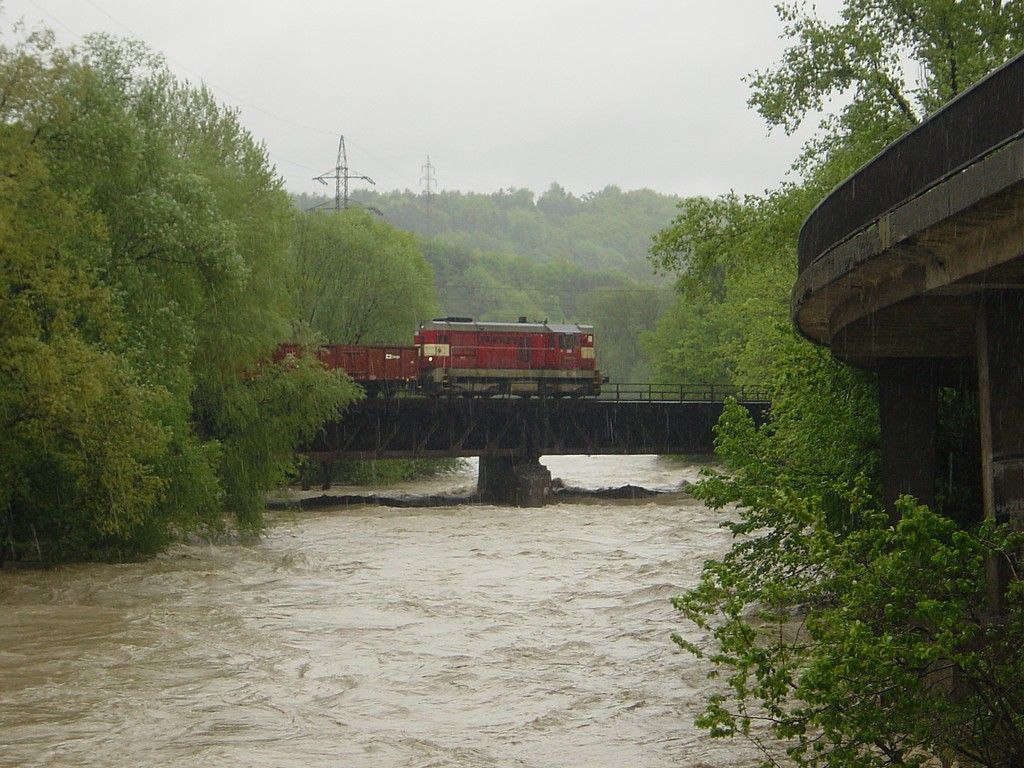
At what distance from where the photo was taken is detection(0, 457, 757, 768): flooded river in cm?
1337

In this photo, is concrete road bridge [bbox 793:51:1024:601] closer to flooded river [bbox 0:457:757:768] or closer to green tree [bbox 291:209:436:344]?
flooded river [bbox 0:457:757:768]

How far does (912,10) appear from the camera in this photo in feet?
85.1

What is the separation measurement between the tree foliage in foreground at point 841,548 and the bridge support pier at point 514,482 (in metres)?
20.6

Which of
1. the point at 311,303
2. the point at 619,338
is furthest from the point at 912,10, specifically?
the point at 619,338

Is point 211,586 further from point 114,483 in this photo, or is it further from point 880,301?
point 880,301

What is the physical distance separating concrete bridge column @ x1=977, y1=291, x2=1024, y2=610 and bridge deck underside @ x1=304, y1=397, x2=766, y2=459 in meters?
40.3

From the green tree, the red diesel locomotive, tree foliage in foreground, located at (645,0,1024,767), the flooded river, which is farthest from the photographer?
the green tree

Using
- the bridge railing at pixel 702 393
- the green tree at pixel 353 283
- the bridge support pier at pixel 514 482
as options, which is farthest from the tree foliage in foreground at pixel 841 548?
the green tree at pixel 353 283

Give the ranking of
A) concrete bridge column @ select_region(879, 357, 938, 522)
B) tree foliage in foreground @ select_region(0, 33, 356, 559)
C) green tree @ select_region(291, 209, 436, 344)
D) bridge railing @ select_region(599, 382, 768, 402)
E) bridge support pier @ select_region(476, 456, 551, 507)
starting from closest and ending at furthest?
1. concrete bridge column @ select_region(879, 357, 938, 522)
2. tree foliage in foreground @ select_region(0, 33, 356, 559)
3. bridge railing @ select_region(599, 382, 768, 402)
4. bridge support pier @ select_region(476, 456, 551, 507)
5. green tree @ select_region(291, 209, 436, 344)

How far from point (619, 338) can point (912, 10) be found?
312 feet

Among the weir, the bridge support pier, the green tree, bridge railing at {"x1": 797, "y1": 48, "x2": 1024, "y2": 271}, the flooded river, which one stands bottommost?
the flooded river

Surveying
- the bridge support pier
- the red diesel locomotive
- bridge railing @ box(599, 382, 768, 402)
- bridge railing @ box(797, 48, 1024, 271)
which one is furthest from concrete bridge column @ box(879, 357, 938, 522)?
the red diesel locomotive

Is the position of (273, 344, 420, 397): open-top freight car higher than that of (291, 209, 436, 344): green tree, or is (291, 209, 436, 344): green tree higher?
(291, 209, 436, 344): green tree

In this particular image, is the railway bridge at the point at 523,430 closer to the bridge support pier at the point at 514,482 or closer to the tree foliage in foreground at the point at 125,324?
the bridge support pier at the point at 514,482
